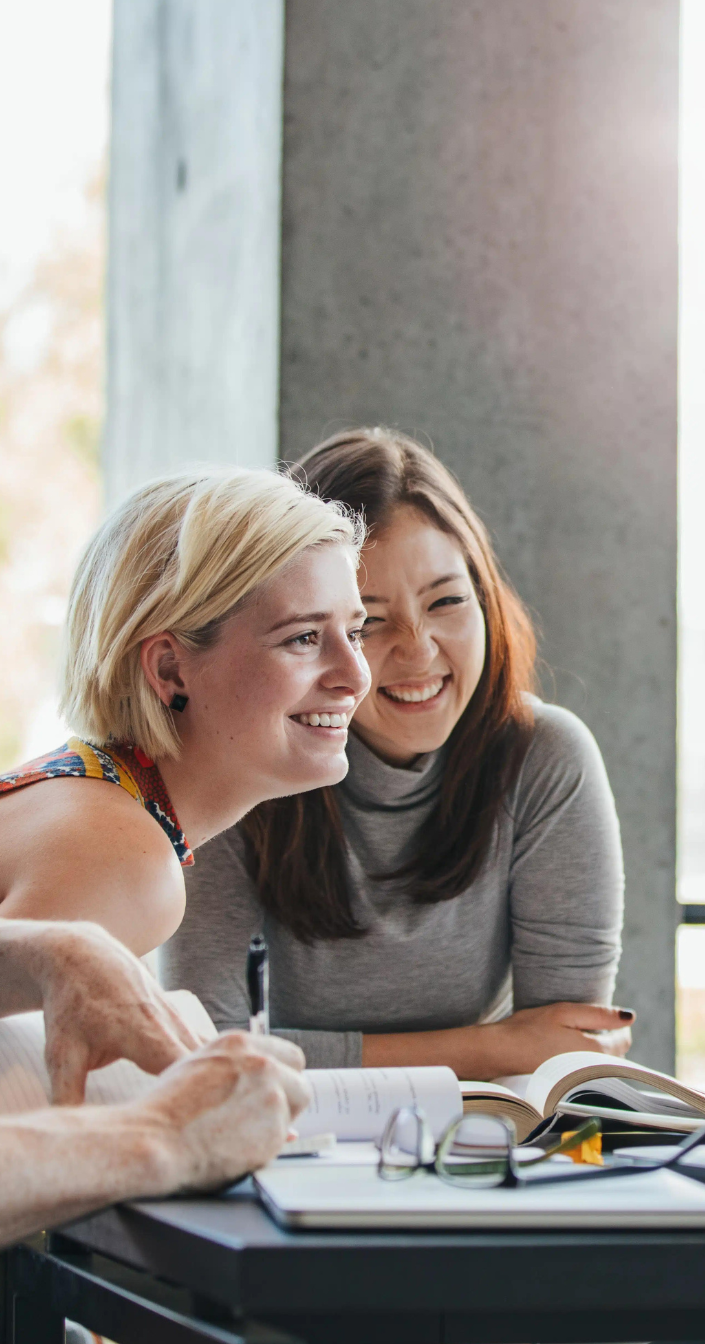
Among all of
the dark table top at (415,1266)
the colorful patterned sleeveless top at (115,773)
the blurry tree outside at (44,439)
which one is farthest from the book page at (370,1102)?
the blurry tree outside at (44,439)

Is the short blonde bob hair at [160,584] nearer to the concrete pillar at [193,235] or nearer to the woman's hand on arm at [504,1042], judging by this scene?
the woman's hand on arm at [504,1042]

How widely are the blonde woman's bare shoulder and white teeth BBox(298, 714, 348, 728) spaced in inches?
9.5

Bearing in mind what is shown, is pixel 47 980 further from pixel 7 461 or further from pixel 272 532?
pixel 7 461

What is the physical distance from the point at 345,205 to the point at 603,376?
62 centimetres

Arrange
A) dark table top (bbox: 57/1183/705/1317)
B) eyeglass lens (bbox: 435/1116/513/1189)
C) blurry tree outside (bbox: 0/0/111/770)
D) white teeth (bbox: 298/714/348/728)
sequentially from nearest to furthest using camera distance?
dark table top (bbox: 57/1183/705/1317), eyeglass lens (bbox: 435/1116/513/1189), white teeth (bbox: 298/714/348/728), blurry tree outside (bbox: 0/0/111/770)

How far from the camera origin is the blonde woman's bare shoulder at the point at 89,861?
1074 mm

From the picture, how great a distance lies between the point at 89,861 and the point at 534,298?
1826 mm

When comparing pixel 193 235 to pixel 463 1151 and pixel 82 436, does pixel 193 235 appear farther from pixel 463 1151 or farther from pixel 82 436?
pixel 82 436

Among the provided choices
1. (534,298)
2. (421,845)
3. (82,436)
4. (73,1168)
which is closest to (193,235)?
(534,298)

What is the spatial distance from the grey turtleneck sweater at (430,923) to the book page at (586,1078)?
633 millimetres

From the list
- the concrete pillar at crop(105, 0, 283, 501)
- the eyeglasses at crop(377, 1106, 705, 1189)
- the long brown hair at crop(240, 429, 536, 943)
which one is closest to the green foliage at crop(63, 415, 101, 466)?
the concrete pillar at crop(105, 0, 283, 501)

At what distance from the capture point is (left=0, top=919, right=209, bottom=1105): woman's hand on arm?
80cm

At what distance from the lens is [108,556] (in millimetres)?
1378

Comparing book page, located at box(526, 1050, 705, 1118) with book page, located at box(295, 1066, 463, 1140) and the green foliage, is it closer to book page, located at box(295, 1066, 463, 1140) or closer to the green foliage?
book page, located at box(295, 1066, 463, 1140)
